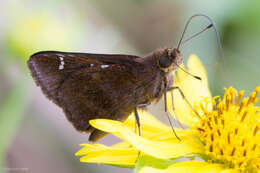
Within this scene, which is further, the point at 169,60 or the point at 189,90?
the point at 189,90

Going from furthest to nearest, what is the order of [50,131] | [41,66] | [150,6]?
[150,6], [50,131], [41,66]

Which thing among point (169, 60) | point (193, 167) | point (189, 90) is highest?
point (169, 60)

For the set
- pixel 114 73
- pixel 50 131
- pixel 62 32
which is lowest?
pixel 50 131

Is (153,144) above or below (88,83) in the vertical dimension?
below

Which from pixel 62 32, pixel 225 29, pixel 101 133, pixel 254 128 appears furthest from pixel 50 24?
pixel 225 29

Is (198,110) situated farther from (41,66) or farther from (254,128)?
(41,66)

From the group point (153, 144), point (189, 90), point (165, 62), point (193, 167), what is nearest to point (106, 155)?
point (153, 144)

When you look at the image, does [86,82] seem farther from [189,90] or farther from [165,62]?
[189,90]

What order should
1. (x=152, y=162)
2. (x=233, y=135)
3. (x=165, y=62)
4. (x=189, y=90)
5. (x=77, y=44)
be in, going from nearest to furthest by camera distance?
(x=152, y=162) → (x=233, y=135) → (x=165, y=62) → (x=189, y=90) → (x=77, y=44)

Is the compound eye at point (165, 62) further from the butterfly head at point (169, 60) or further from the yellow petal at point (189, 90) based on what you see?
the yellow petal at point (189, 90)
